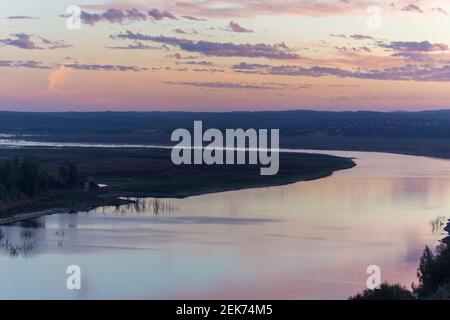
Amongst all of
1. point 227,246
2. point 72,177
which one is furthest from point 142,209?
point 227,246

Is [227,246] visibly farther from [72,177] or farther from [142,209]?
[72,177]

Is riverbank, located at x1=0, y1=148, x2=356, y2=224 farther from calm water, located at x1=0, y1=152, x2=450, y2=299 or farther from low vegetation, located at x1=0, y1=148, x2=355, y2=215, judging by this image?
calm water, located at x1=0, y1=152, x2=450, y2=299

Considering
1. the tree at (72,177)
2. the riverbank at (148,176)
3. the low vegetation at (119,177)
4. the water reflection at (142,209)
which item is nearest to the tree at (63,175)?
the low vegetation at (119,177)

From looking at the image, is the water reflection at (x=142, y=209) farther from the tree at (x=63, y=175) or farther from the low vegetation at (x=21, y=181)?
the tree at (x=63, y=175)

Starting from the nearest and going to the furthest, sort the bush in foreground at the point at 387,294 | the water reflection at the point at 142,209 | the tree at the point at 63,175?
1. the bush in foreground at the point at 387,294
2. the water reflection at the point at 142,209
3. the tree at the point at 63,175
